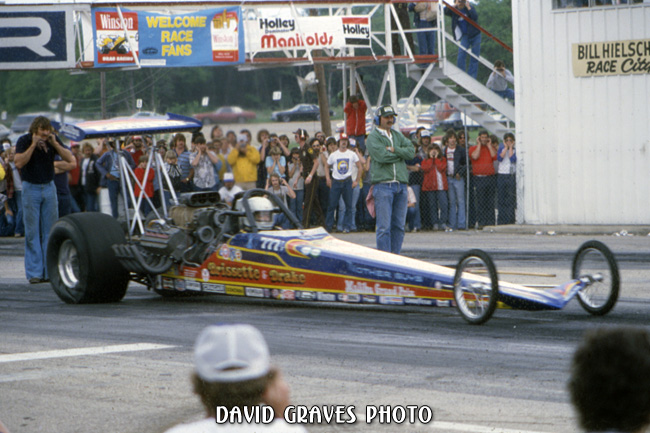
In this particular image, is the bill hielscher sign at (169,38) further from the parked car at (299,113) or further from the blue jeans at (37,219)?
the parked car at (299,113)

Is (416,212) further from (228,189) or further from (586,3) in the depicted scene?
(586,3)

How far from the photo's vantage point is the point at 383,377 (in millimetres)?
6789

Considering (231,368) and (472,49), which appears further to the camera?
(472,49)

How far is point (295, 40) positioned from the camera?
2184 centimetres

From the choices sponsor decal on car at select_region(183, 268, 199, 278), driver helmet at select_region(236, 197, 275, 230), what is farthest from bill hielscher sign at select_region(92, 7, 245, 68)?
driver helmet at select_region(236, 197, 275, 230)

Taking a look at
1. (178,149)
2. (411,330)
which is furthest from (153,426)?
(178,149)

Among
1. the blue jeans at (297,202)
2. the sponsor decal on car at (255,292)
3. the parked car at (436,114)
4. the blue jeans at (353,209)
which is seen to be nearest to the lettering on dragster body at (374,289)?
the sponsor decal on car at (255,292)

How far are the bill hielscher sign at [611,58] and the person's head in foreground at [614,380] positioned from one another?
55.3 feet

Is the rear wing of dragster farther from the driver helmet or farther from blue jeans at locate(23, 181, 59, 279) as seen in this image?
the driver helmet

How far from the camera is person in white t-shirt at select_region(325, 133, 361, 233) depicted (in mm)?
19359

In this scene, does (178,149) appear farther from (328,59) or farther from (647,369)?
(647,369)

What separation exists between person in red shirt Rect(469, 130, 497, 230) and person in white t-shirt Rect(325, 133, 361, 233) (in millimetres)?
2178

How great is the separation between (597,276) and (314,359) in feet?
9.33

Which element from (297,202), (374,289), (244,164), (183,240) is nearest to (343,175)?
(297,202)
